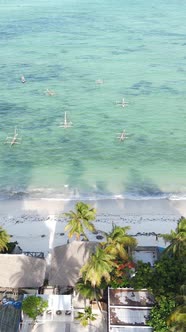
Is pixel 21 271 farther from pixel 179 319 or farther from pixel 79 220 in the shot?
pixel 179 319

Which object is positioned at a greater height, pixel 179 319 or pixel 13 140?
pixel 13 140

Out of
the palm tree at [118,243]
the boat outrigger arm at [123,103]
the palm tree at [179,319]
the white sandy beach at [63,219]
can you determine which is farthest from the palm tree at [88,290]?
the boat outrigger arm at [123,103]

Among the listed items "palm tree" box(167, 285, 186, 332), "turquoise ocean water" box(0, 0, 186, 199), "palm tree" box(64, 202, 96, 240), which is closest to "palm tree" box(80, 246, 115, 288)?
"palm tree" box(64, 202, 96, 240)

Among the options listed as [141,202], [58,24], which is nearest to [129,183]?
[141,202]

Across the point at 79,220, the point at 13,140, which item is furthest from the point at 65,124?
the point at 79,220

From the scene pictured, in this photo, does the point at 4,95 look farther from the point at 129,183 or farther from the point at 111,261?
the point at 111,261
